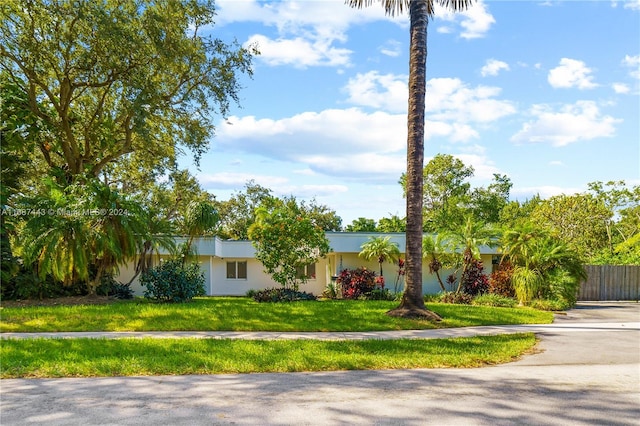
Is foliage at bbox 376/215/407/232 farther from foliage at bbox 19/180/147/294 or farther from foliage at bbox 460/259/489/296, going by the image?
foliage at bbox 19/180/147/294

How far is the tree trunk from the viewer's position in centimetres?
1355

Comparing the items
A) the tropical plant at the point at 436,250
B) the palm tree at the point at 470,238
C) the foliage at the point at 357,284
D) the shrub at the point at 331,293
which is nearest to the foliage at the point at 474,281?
the palm tree at the point at 470,238

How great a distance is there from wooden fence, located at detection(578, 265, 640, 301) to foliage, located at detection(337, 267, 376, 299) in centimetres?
1084

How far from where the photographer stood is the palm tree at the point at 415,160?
13555 millimetres

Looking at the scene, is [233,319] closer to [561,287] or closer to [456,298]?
[456,298]

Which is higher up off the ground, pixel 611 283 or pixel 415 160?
pixel 415 160

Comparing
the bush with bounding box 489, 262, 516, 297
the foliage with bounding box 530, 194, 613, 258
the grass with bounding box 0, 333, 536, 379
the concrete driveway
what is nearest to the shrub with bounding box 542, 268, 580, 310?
the bush with bounding box 489, 262, 516, 297

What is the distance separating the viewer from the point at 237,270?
97.5 feet

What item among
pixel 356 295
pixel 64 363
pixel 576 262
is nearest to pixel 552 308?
pixel 576 262

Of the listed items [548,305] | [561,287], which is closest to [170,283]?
[548,305]

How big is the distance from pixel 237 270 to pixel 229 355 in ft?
70.3

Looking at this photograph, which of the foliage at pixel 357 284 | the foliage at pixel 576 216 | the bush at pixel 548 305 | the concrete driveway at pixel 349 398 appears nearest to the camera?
the concrete driveway at pixel 349 398

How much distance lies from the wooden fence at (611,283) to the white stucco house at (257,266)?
14.9 ft

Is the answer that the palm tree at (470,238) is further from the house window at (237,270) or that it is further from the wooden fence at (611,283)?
the house window at (237,270)
